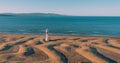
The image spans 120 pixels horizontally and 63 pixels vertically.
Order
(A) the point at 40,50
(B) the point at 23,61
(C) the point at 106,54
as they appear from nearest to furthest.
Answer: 1. (B) the point at 23,61
2. (C) the point at 106,54
3. (A) the point at 40,50

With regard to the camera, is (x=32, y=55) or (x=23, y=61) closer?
(x=23, y=61)

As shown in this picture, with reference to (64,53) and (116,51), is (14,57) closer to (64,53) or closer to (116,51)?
(64,53)

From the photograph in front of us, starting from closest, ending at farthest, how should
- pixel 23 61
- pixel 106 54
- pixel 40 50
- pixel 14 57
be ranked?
1. pixel 23 61
2. pixel 14 57
3. pixel 106 54
4. pixel 40 50

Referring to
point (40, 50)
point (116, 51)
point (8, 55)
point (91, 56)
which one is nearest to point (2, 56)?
point (8, 55)

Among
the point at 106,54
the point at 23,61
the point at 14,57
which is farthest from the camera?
the point at 106,54

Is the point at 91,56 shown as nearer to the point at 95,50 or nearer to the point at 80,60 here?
the point at 80,60

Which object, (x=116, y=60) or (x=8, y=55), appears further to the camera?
(x=8, y=55)

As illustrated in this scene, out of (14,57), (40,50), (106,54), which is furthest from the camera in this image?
(40,50)

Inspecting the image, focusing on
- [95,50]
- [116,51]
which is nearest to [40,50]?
[95,50]
